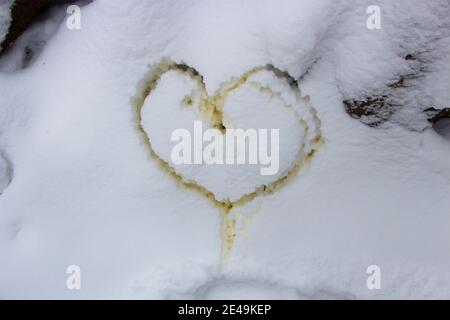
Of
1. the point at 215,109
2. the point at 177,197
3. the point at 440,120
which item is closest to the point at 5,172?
the point at 177,197

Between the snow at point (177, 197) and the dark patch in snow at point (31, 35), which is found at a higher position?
the dark patch in snow at point (31, 35)

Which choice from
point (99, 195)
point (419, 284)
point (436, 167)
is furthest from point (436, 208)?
point (99, 195)

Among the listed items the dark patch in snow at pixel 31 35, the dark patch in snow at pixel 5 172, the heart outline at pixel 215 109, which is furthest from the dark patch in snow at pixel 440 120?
the dark patch in snow at pixel 5 172

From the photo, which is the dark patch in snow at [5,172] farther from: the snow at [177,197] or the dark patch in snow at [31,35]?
the dark patch in snow at [31,35]

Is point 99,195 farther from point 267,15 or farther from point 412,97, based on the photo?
point 412,97

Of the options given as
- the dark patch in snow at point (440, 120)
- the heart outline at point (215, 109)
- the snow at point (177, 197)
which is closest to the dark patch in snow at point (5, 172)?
the snow at point (177, 197)

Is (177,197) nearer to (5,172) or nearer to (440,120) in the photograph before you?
(5,172)

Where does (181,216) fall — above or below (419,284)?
above

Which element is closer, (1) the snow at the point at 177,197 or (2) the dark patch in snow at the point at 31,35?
(1) the snow at the point at 177,197
